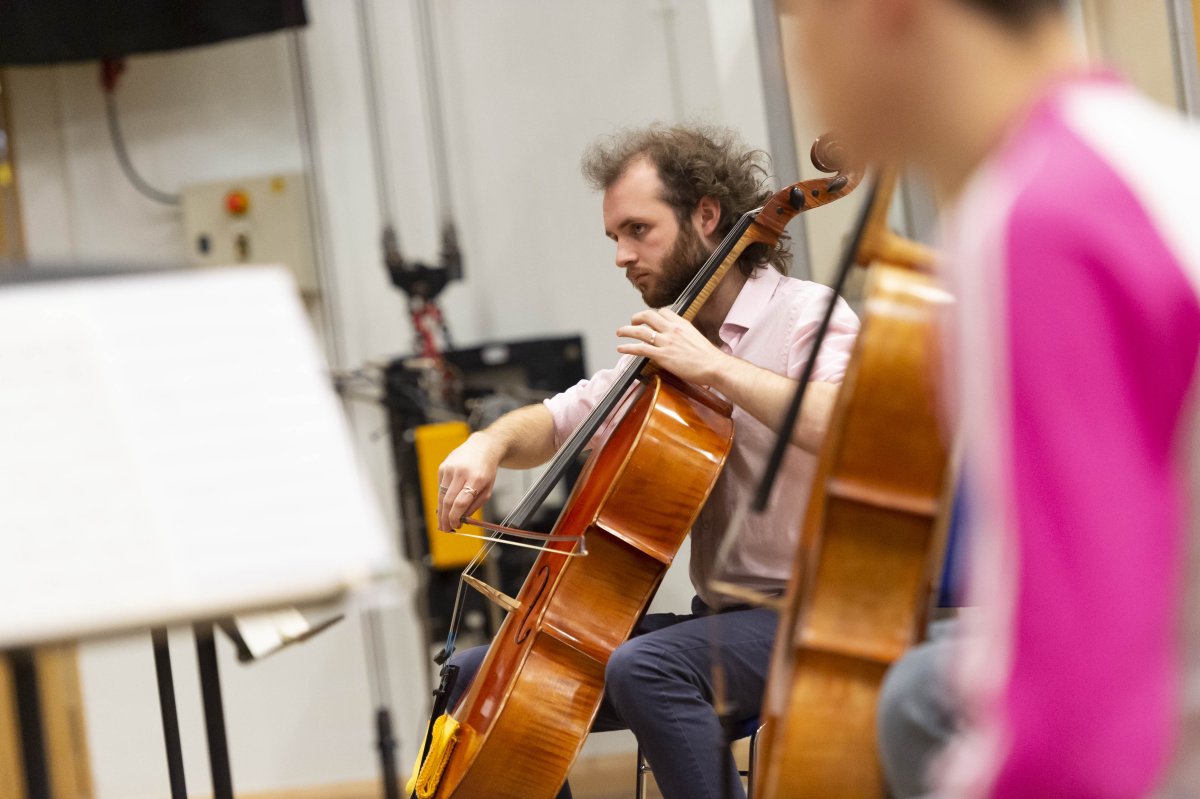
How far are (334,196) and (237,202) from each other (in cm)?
30

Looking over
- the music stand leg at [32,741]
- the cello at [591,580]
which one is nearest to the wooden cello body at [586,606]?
the cello at [591,580]

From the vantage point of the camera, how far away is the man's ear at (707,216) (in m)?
2.18

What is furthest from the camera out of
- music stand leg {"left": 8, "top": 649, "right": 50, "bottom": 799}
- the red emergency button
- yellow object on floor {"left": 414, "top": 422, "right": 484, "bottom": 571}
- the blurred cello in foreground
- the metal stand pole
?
the red emergency button

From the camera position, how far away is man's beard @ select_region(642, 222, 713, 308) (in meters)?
2.15

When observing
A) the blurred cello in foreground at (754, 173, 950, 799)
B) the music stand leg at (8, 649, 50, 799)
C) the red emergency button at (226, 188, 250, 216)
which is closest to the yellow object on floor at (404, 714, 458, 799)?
the blurred cello in foreground at (754, 173, 950, 799)

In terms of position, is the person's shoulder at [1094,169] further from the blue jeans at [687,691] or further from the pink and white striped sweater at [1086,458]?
the blue jeans at [687,691]

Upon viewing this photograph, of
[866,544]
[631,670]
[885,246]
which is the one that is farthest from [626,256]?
[866,544]

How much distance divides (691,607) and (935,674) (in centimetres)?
109

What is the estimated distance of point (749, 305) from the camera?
205 cm

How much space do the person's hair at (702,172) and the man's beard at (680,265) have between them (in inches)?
1.2

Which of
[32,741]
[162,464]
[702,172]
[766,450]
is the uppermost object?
[702,172]

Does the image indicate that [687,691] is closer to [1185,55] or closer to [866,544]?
[866,544]

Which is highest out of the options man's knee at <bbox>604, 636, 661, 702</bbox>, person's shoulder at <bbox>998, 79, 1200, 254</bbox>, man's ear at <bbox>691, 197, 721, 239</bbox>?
man's ear at <bbox>691, 197, 721, 239</bbox>

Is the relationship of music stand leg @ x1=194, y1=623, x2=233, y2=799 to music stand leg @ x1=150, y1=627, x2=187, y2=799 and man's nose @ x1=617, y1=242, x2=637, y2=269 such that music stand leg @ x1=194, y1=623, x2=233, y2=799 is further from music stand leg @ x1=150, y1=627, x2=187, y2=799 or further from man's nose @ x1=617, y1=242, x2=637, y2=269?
man's nose @ x1=617, y1=242, x2=637, y2=269
